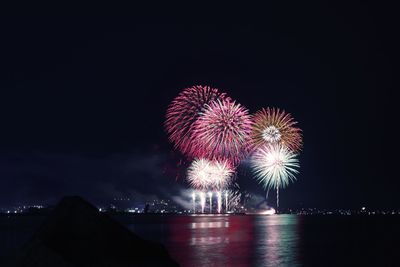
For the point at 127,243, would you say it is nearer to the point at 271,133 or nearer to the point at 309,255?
the point at 309,255

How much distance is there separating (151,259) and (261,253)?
96.9ft

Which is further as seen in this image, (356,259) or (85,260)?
(356,259)

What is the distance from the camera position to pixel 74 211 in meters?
17.9

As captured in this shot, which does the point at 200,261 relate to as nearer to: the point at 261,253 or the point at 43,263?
the point at 261,253

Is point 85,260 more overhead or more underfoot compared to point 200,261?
more overhead

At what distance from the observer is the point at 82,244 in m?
17.0

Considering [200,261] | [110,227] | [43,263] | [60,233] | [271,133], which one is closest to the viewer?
[43,263]

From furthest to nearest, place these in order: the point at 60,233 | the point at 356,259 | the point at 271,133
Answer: the point at 271,133
the point at 356,259
the point at 60,233

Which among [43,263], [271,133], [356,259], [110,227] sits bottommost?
A: [356,259]

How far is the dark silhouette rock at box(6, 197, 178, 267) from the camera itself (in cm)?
1617

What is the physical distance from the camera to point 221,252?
46406 millimetres

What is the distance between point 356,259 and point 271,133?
157 ft

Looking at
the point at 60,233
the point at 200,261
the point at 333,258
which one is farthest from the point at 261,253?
the point at 60,233

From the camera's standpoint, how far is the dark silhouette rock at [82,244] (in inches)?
637
